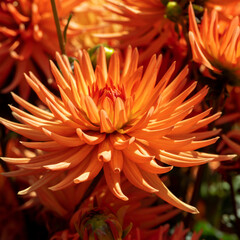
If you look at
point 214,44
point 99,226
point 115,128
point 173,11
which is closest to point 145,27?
point 173,11

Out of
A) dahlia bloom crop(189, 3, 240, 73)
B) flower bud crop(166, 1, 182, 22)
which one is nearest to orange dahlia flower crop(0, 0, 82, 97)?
flower bud crop(166, 1, 182, 22)

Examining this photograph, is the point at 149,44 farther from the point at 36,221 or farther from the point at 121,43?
the point at 36,221

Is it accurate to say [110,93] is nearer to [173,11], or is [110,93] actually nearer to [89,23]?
[173,11]

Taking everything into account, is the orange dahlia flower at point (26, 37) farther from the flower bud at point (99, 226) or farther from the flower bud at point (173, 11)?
the flower bud at point (99, 226)

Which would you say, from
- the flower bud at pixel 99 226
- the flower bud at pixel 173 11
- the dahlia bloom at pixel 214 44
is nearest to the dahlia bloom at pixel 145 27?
the flower bud at pixel 173 11

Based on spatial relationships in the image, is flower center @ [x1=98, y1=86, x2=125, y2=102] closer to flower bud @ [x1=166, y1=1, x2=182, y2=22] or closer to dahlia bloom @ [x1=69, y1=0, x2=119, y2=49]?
flower bud @ [x1=166, y1=1, x2=182, y2=22]

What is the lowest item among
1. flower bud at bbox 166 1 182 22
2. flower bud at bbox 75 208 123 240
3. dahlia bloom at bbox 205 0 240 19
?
flower bud at bbox 75 208 123 240

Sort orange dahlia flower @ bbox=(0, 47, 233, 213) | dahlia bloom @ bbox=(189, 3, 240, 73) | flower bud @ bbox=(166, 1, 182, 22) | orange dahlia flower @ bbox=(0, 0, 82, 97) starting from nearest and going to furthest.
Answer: orange dahlia flower @ bbox=(0, 47, 233, 213) < dahlia bloom @ bbox=(189, 3, 240, 73) < flower bud @ bbox=(166, 1, 182, 22) < orange dahlia flower @ bbox=(0, 0, 82, 97)
